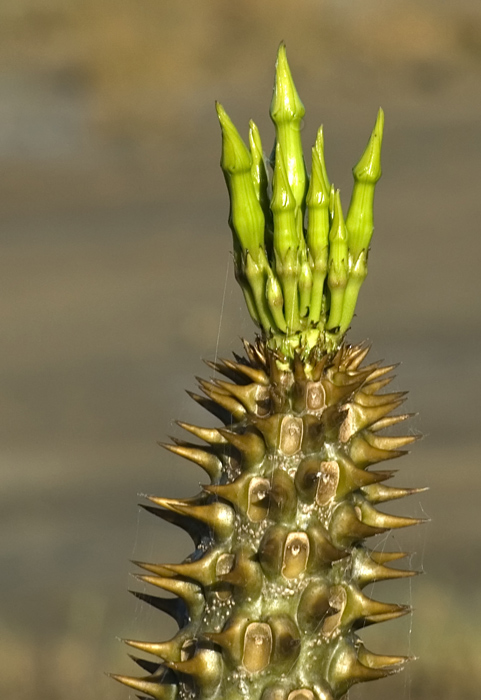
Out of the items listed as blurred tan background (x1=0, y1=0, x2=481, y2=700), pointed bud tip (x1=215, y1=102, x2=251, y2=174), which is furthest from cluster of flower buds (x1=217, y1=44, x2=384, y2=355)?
blurred tan background (x1=0, y1=0, x2=481, y2=700)

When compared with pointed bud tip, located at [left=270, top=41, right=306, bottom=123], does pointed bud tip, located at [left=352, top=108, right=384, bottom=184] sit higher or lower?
lower

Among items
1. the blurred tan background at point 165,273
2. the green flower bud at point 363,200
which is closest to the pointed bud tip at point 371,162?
the green flower bud at point 363,200

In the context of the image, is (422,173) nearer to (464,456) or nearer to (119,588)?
(464,456)

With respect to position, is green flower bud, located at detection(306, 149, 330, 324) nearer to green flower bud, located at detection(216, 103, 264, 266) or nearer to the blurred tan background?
green flower bud, located at detection(216, 103, 264, 266)

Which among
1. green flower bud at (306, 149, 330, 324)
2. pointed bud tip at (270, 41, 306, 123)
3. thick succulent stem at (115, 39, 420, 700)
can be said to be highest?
pointed bud tip at (270, 41, 306, 123)

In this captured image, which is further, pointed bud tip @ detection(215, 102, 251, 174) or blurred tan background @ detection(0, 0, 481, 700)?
blurred tan background @ detection(0, 0, 481, 700)

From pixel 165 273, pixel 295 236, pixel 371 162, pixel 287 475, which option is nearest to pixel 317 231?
pixel 295 236
